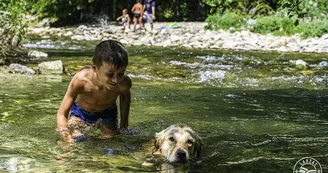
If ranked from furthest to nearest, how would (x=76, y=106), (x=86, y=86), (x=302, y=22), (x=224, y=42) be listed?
(x=302, y=22) → (x=224, y=42) → (x=76, y=106) → (x=86, y=86)

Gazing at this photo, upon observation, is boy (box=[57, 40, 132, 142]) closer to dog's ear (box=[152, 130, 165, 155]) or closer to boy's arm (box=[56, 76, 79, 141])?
boy's arm (box=[56, 76, 79, 141])

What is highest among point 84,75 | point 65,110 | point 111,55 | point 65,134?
point 111,55

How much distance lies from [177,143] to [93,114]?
65.3 inches

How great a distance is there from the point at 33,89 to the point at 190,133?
5.47m

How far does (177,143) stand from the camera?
514 centimetres

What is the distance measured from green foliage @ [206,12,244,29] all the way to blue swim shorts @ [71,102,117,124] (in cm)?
2130

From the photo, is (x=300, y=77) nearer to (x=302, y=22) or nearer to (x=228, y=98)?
(x=228, y=98)

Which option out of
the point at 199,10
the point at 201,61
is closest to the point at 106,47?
the point at 201,61

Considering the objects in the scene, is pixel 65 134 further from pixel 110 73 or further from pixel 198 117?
pixel 198 117

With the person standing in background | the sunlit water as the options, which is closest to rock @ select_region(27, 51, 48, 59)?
the sunlit water

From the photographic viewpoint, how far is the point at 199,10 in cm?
4069

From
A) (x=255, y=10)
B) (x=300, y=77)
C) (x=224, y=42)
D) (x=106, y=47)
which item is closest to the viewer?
(x=106, y=47)

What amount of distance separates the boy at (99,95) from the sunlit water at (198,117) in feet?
0.91

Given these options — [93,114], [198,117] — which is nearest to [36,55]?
[198,117]
